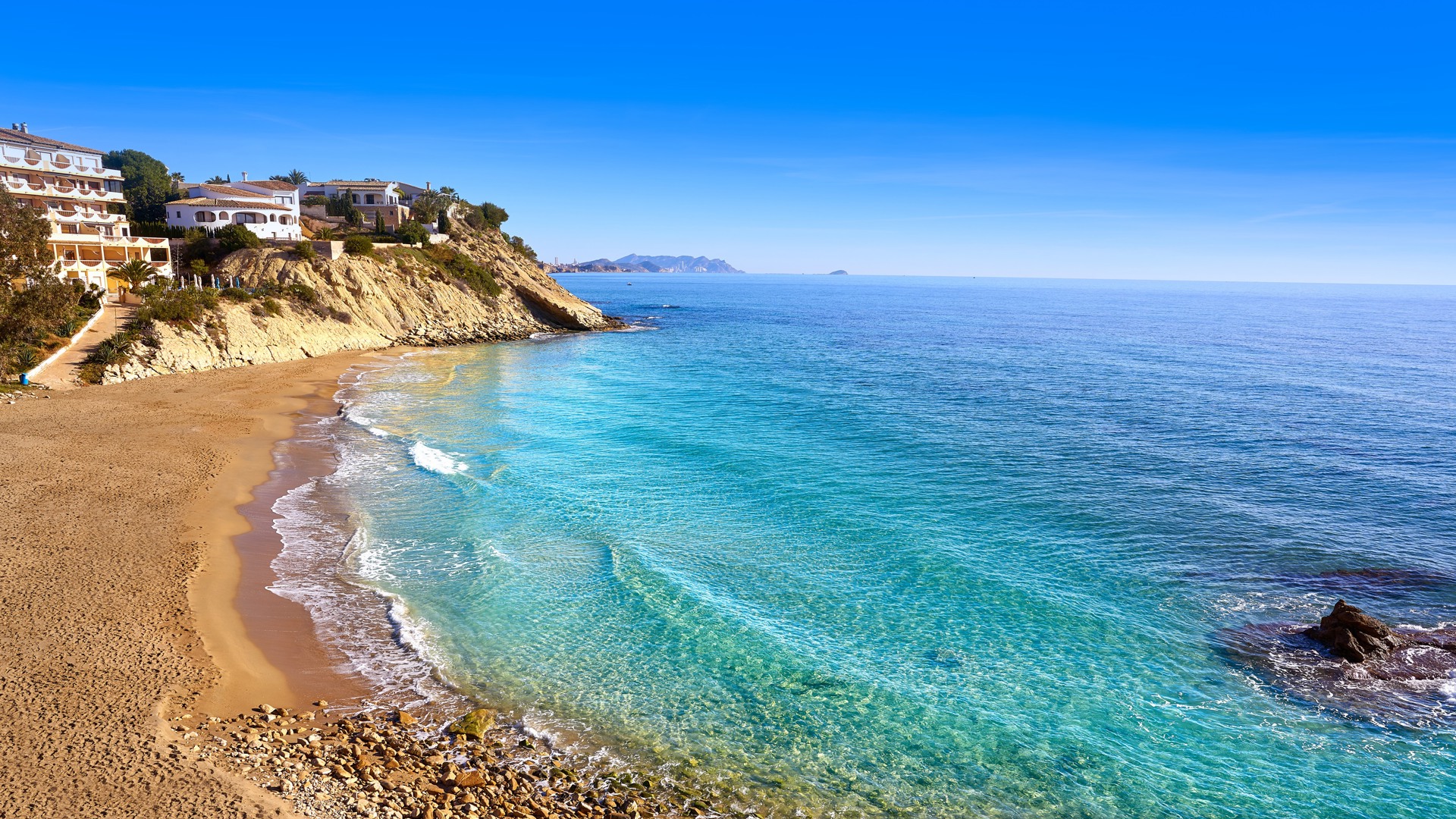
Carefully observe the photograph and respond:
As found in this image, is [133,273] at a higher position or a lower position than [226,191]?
lower

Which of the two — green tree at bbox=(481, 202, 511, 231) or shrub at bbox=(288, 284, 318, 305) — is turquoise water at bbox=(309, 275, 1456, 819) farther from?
green tree at bbox=(481, 202, 511, 231)

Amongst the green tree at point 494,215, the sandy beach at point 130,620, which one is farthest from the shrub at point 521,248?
the sandy beach at point 130,620

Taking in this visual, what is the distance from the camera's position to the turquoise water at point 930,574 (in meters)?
15.3

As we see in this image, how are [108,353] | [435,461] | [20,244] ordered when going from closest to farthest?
1. [435,461]
2. [20,244]
3. [108,353]

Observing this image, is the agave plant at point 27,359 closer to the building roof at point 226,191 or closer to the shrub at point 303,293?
the shrub at point 303,293

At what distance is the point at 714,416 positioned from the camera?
46.2m

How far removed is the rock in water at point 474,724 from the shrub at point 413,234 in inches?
3404

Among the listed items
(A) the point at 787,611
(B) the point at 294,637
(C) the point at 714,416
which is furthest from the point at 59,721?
(C) the point at 714,416

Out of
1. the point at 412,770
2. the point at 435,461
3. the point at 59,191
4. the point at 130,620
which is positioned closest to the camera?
the point at 412,770

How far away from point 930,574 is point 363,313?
2650 inches

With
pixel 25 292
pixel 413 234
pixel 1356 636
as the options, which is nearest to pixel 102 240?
pixel 25 292

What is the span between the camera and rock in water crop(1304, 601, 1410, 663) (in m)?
18.7

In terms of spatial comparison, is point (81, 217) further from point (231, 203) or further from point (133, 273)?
point (231, 203)

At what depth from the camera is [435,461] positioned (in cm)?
3503
